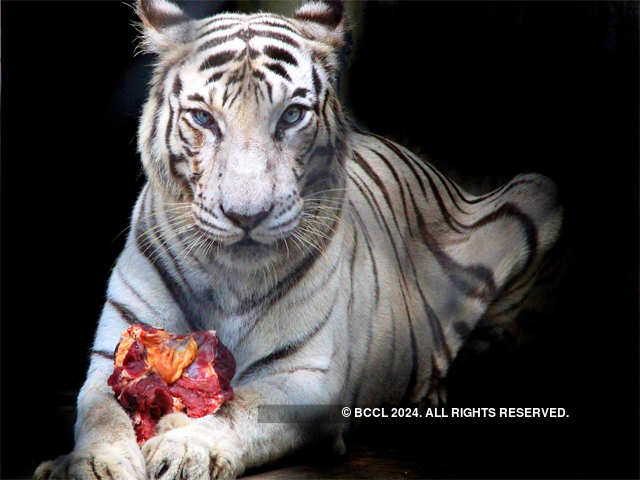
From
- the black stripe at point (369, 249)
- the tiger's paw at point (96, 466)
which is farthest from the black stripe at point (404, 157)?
the tiger's paw at point (96, 466)

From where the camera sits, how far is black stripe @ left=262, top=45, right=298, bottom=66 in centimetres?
279

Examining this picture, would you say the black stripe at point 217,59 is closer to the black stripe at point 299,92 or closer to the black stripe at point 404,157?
the black stripe at point 299,92

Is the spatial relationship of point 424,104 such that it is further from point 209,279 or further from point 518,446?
point 518,446

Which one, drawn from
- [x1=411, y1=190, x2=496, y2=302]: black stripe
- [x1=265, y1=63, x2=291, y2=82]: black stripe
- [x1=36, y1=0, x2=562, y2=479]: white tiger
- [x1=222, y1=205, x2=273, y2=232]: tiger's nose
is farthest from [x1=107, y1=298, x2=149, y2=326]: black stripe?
[x1=411, y1=190, x2=496, y2=302]: black stripe

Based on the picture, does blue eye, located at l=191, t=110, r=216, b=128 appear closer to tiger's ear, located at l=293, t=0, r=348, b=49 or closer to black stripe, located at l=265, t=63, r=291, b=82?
black stripe, located at l=265, t=63, r=291, b=82

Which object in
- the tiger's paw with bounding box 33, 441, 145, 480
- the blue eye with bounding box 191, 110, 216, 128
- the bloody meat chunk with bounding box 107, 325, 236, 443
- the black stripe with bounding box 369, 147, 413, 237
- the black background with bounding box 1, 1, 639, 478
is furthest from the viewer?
the black stripe with bounding box 369, 147, 413, 237

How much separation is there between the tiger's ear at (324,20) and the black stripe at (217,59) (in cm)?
26

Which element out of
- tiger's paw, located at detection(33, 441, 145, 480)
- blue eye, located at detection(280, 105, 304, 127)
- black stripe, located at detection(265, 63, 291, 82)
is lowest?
tiger's paw, located at detection(33, 441, 145, 480)

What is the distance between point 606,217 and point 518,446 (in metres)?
0.91

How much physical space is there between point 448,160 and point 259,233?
816mm

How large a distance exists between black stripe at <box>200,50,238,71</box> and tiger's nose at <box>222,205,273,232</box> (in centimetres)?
47

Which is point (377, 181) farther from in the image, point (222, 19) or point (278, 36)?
point (222, 19)

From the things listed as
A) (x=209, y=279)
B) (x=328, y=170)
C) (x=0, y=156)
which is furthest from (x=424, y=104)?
(x=0, y=156)

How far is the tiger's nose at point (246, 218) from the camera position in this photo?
2607 millimetres
